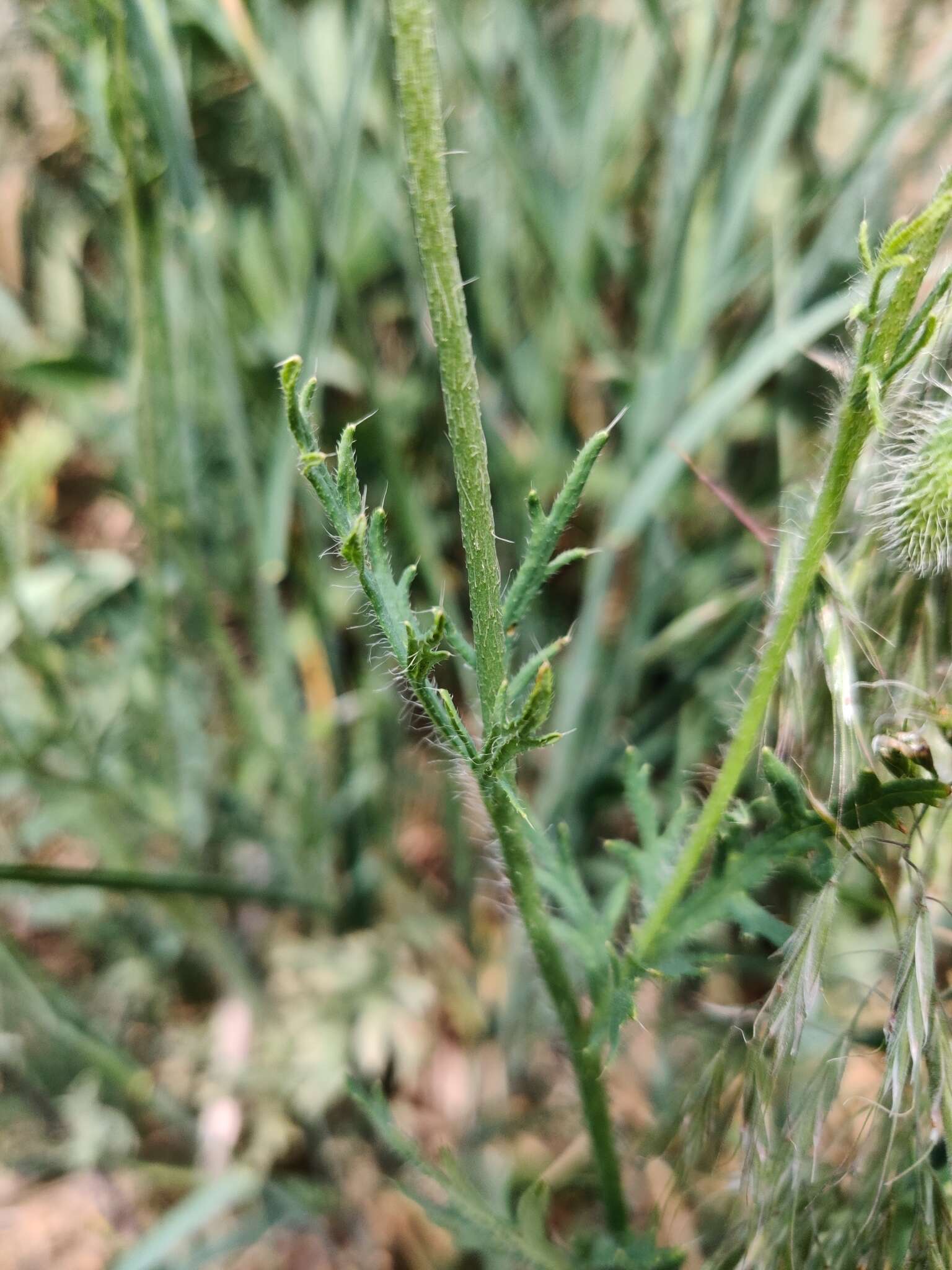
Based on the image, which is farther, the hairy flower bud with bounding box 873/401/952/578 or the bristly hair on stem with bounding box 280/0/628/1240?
the hairy flower bud with bounding box 873/401/952/578

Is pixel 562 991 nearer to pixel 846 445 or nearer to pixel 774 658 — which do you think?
pixel 774 658

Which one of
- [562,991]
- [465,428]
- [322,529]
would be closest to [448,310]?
[465,428]

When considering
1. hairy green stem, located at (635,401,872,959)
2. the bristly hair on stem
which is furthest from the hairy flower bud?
the bristly hair on stem

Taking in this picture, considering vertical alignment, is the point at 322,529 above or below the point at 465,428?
below

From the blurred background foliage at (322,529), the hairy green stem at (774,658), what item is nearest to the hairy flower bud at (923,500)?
the hairy green stem at (774,658)

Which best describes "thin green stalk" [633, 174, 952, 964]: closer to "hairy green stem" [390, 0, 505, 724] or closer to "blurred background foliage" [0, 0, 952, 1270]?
"hairy green stem" [390, 0, 505, 724]

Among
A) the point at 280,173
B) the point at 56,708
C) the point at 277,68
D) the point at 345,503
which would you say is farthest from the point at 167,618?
the point at 345,503

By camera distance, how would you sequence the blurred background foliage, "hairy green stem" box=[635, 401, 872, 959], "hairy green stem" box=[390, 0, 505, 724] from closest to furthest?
"hairy green stem" box=[390, 0, 505, 724]
"hairy green stem" box=[635, 401, 872, 959]
the blurred background foliage
